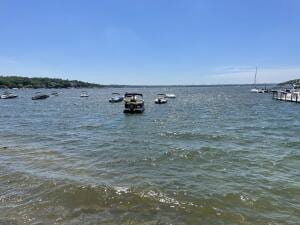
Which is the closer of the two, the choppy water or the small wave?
the choppy water

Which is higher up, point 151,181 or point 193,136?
point 151,181

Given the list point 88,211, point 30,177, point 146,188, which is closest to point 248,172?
point 146,188

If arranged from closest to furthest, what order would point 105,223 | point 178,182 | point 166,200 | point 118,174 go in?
point 105,223 → point 166,200 → point 178,182 → point 118,174

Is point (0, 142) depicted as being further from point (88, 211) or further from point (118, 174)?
point (88, 211)

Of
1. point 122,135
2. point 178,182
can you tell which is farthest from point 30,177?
point 122,135

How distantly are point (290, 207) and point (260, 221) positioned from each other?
2.24 m

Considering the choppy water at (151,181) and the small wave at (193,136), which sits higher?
the choppy water at (151,181)

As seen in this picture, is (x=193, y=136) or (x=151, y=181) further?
(x=193, y=136)

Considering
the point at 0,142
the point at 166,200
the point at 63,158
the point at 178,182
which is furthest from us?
the point at 0,142

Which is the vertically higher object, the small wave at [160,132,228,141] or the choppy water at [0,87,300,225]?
the choppy water at [0,87,300,225]

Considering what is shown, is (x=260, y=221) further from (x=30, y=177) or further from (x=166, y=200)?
(x=30, y=177)

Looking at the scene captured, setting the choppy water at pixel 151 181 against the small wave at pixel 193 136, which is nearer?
the choppy water at pixel 151 181

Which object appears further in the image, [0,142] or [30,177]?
[0,142]

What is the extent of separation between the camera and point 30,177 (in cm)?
1830
